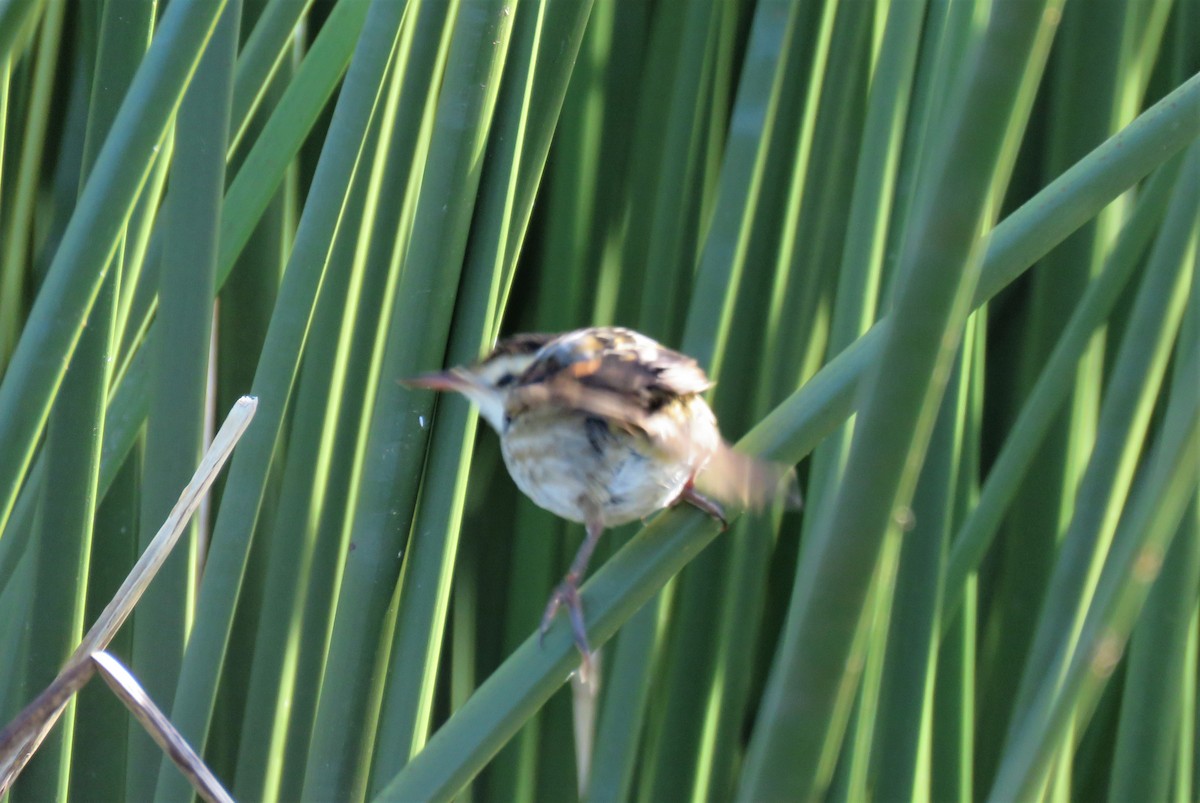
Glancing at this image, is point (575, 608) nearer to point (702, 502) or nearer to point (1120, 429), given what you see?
point (702, 502)

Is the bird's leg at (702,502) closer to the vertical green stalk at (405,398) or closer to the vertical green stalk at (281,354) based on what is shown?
the vertical green stalk at (405,398)

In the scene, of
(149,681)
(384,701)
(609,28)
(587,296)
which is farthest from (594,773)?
(609,28)

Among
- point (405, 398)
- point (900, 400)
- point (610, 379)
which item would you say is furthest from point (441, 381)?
point (900, 400)

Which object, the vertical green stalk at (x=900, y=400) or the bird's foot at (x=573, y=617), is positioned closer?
the vertical green stalk at (x=900, y=400)

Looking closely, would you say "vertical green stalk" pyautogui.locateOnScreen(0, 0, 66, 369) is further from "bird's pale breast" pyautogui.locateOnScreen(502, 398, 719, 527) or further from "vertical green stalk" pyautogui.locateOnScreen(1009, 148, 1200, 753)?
"vertical green stalk" pyautogui.locateOnScreen(1009, 148, 1200, 753)

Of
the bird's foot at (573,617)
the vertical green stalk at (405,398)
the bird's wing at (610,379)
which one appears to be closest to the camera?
the bird's foot at (573,617)

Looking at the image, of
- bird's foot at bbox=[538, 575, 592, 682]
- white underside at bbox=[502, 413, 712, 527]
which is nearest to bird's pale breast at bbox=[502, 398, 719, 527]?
white underside at bbox=[502, 413, 712, 527]

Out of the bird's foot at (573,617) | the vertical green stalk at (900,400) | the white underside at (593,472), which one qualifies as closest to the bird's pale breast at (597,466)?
the white underside at (593,472)
